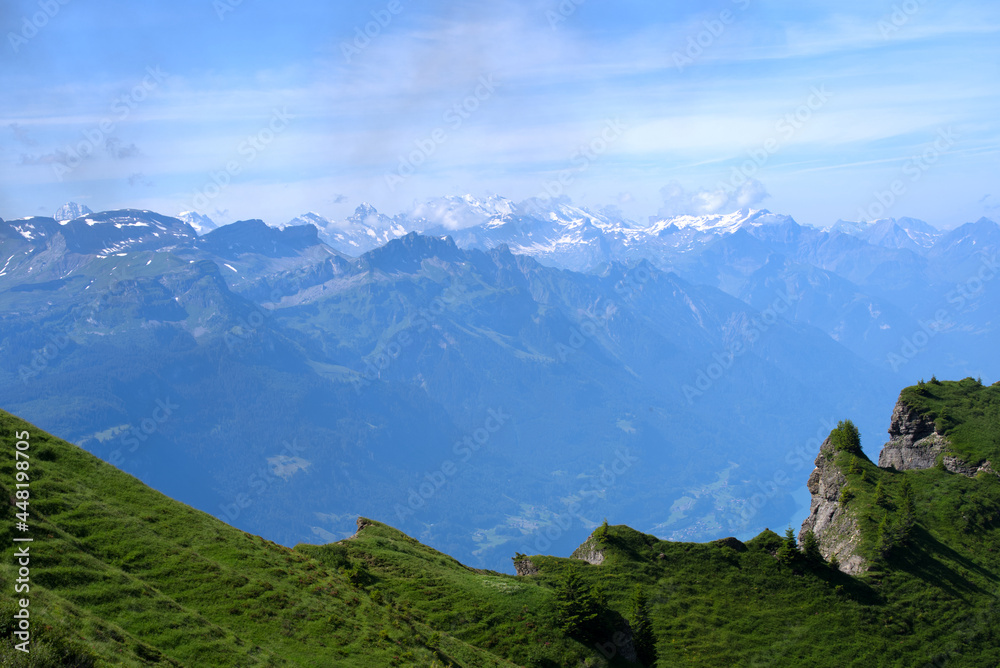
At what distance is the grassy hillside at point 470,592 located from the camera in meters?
36.0

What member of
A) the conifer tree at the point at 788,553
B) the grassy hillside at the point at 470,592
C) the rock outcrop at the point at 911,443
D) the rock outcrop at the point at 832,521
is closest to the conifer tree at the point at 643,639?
the grassy hillside at the point at 470,592

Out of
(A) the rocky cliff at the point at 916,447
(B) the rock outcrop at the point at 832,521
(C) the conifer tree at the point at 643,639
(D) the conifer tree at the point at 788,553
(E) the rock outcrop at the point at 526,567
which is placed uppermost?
(A) the rocky cliff at the point at 916,447

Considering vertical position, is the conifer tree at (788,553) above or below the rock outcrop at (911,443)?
below

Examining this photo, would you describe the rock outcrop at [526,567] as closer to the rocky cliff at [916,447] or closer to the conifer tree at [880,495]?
the conifer tree at [880,495]

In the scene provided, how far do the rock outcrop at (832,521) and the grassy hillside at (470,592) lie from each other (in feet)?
5.81

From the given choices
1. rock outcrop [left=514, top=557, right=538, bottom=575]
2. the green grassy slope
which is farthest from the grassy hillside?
rock outcrop [left=514, top=557, right=538, bottom=575]

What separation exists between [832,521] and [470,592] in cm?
5915

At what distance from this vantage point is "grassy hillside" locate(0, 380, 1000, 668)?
36000mm

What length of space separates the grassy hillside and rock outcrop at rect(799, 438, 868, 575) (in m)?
1.77

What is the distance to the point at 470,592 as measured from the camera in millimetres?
60188

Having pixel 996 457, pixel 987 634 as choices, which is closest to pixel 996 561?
pixel 987 634

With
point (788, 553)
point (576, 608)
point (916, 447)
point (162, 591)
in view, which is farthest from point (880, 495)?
point (162, 591)

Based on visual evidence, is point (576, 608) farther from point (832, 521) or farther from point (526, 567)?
point (832, 521)

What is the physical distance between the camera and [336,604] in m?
47.8
